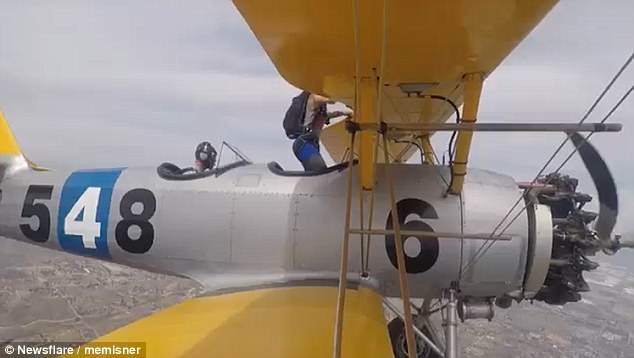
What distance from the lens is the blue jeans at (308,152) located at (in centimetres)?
389

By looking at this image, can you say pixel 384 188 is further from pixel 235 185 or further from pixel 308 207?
pixel 235 185

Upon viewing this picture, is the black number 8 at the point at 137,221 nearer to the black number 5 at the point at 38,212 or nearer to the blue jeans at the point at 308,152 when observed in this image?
the black number 5 at the point at 38,212

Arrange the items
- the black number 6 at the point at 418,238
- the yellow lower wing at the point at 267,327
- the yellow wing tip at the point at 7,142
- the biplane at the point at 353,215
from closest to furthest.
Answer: the biplane at the point at 353,215, the yellow lower wing at the point at 267,327, the black number 6 at the point at 418,238, the yellow wing tip at the point at 7,142

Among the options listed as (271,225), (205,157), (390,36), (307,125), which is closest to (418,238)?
(271,225)

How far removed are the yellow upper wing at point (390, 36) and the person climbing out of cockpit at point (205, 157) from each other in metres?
1.95

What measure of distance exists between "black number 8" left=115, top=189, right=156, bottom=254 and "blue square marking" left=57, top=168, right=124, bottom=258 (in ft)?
0.53

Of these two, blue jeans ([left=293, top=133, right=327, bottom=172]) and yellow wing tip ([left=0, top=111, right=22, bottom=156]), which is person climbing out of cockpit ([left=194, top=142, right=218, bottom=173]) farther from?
yellow wing tip ([left=0, top=111, right=22, bottom=156])

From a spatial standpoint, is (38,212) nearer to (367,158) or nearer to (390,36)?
(367,158)

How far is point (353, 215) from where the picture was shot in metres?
3.38

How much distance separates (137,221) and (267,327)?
6.36 feet

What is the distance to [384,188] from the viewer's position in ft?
11.3

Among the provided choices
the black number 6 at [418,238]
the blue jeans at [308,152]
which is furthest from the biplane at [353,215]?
the blue jeans at [308,152]

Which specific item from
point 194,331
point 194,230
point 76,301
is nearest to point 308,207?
point 194,230

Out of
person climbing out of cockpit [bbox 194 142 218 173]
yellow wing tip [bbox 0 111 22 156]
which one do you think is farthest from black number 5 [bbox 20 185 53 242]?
person climbing out of cockpit [bbox 194 142 218 173]
